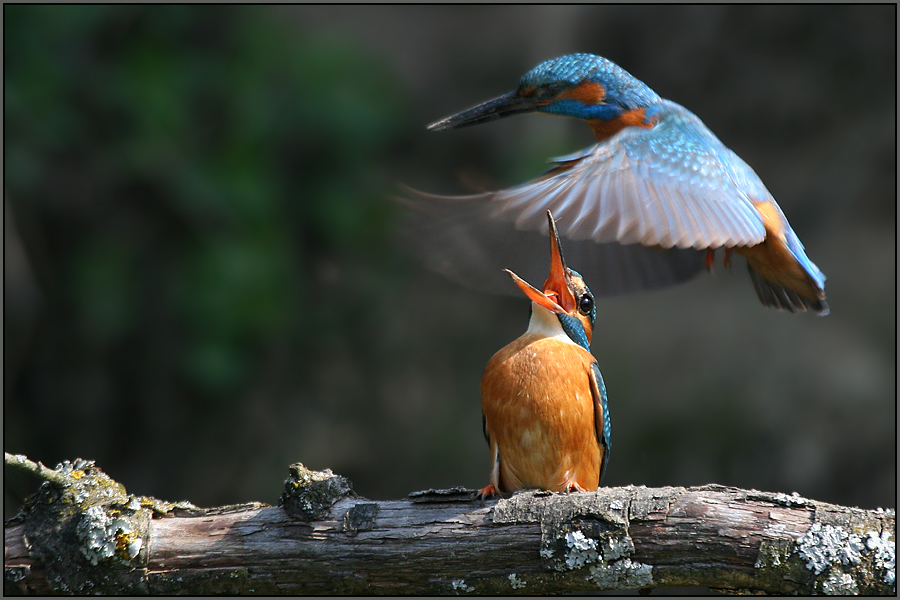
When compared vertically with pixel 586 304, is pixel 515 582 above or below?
below

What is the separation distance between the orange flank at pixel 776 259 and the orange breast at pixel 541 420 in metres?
0.85

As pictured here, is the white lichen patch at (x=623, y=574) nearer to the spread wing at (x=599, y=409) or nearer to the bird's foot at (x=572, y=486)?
the bird's foot at (x=572, y=486)

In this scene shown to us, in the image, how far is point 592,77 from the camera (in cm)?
330

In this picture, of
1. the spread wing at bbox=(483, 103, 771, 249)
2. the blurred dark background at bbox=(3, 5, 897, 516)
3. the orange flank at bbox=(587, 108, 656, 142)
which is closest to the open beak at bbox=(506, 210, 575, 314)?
the spread wing at bbox=(483, 103, 771, 249)

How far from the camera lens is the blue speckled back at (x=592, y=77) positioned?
3281 mm

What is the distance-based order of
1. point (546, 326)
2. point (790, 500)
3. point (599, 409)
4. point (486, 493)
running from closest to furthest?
point (790, 500)
point (486, 493)
point (599, 409)
point (546, 326)

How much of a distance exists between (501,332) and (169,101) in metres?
3.10

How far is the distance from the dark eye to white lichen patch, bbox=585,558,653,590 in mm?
1194

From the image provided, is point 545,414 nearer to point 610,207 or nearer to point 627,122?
point 610,207

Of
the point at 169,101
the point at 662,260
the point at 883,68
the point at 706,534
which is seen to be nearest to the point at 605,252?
the point at 662,260

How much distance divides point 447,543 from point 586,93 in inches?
74.7

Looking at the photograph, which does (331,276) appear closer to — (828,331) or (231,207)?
(231,207)

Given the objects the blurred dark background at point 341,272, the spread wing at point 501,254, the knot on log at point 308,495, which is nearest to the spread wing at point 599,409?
the spread wing at point 501,254

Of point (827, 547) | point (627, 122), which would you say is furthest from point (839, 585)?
point (627, 122)
